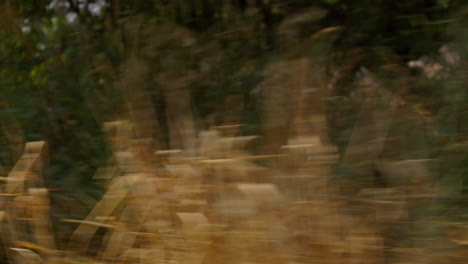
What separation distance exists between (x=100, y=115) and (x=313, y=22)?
1.29 m

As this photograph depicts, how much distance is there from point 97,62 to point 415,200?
75.4 inches

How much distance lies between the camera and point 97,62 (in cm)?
304

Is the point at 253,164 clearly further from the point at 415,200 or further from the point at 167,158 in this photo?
the point at 415,200

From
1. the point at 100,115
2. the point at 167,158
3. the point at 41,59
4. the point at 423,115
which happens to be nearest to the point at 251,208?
the point at 167,158

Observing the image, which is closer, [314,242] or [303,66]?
[314,242]

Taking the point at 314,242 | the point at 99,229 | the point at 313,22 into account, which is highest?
the point at 313,22

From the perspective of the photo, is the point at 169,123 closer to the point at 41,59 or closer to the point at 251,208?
the point at 251,208

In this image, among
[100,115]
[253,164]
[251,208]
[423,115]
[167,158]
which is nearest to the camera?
[251,208]

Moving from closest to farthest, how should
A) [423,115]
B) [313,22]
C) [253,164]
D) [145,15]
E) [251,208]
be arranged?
[251,208], [253,164], [423,115], [313,22], [145,15]

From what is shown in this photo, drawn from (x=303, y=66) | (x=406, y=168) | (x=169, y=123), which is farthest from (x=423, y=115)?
(x=169, y=123)

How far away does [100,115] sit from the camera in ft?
9.06

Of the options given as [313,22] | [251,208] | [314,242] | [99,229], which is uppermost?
[313,22]

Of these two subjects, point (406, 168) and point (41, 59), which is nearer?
point (406, 168)

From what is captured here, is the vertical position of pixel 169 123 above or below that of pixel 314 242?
above
